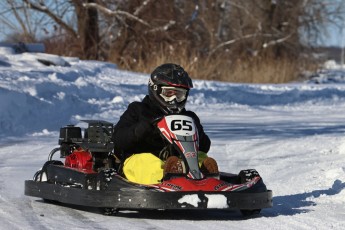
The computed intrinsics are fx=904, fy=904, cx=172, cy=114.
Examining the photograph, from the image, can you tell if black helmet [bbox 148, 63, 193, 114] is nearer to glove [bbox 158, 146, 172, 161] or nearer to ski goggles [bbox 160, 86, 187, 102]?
ski goggles [bbox 160, 86, 187, 102]

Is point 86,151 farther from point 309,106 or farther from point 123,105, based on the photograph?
point 309,106

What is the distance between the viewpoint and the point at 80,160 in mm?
7898

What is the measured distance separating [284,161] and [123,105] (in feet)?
27.2

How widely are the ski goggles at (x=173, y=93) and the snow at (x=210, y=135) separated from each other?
0.96 meters

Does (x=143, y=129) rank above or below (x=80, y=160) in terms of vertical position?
above

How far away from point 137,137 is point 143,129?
9 cm

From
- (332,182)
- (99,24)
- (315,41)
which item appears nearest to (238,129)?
(332,182)

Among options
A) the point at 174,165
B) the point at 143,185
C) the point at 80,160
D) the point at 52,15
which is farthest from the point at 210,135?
the point at 52,15

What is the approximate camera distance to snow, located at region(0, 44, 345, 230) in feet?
22.5

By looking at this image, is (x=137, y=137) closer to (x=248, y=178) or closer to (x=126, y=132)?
(x=126, y=132)

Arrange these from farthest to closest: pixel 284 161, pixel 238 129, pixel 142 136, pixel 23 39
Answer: pixel 23 39 → pixel 238 129 → pixel 284 161 → pixel 142 136

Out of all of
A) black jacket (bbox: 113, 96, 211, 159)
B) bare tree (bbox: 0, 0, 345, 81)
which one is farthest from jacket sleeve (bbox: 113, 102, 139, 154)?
Result: bare tree (bbox: 0, 0, 345, 81)

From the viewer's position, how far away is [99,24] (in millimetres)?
33688

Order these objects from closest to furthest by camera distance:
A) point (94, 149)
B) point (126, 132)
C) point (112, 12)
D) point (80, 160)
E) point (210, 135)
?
point (126, 132) → point (94, 149) → point (80, 160) → point (210, 135) → point (112, 12)
